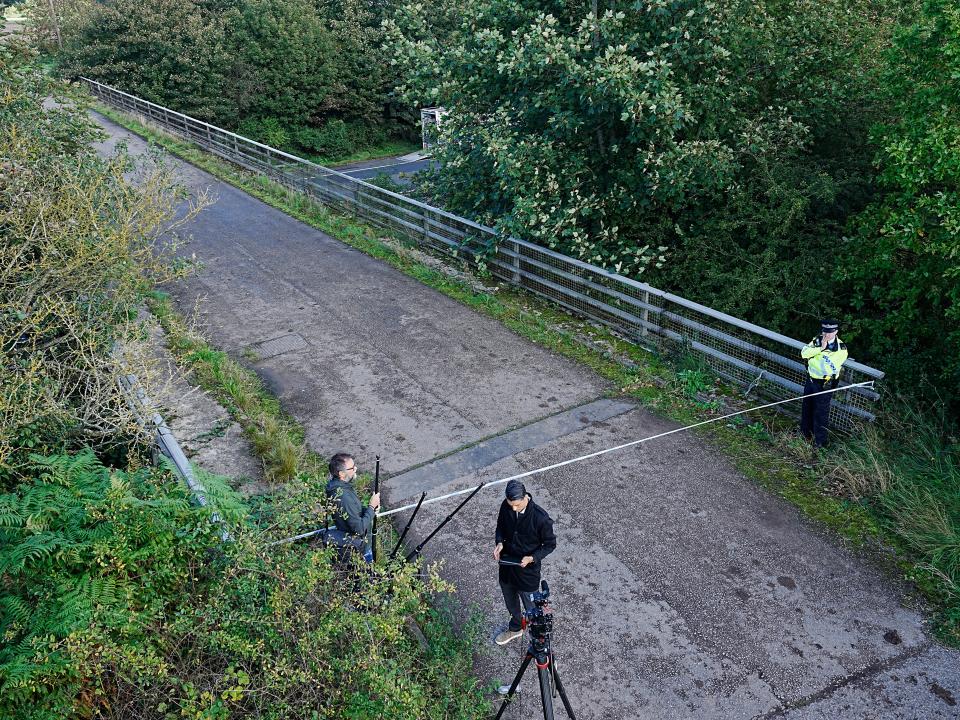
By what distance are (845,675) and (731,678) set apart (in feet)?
2.75

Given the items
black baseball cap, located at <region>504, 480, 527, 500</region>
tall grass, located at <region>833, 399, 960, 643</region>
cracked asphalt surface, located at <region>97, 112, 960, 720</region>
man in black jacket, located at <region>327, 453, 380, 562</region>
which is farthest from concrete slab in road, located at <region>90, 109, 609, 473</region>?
tall grass, located at <region>833, 399, 960, 643</region>

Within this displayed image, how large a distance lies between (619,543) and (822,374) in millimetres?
2889

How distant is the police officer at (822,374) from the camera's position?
319 inches

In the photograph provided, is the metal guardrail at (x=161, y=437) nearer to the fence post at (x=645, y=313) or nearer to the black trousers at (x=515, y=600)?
the black trousers at (x=515, y=600)

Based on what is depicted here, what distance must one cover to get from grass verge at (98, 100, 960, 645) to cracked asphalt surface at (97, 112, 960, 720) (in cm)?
24

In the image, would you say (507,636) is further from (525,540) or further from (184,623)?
(184,623)

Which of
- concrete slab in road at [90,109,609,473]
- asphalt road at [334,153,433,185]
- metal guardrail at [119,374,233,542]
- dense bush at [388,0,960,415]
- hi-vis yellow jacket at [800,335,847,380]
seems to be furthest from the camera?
asphalt road at [334,153,433,185]

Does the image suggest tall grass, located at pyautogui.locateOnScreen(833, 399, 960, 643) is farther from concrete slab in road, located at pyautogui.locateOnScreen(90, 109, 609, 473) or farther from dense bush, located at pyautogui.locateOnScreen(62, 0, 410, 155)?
dense bush, located at pyautogui.locateOnScreen(62, 0, 410, 155)

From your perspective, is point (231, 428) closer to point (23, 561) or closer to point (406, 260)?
point (23, 561)

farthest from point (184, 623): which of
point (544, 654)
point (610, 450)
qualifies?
point (610, 450)

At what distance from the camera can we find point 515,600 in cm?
628

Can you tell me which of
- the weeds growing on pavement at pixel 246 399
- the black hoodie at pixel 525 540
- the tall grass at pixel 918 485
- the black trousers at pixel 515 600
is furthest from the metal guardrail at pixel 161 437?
the tall grass at pixel 918 485

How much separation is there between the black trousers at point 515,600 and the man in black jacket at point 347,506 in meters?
1.18

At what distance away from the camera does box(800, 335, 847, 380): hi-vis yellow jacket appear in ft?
26.5
